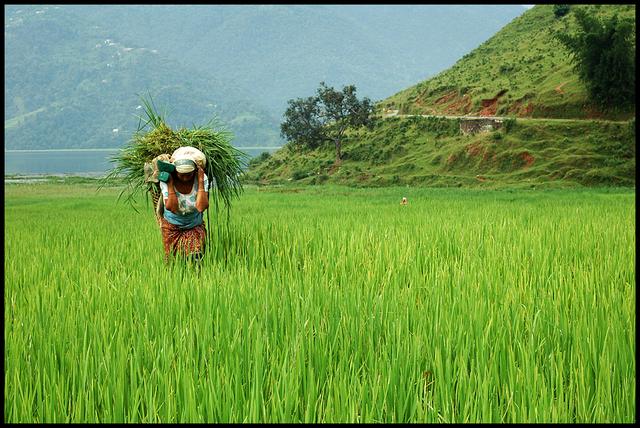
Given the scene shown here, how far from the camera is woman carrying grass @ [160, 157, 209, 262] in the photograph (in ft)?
16.1

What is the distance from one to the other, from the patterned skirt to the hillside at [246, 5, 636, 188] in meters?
19.9

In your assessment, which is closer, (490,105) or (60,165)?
(490,105)

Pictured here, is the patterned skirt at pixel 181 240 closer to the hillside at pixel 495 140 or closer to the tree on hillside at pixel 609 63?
the hillside at pixel 495 140

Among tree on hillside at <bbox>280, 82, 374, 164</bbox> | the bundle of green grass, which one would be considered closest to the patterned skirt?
the bundle of green grass

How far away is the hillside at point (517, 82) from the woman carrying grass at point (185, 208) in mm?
29422

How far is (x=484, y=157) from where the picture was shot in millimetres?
28516

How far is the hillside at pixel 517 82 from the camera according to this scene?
32.6 meters

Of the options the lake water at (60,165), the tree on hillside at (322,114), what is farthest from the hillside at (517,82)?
the lake water at (60,165)

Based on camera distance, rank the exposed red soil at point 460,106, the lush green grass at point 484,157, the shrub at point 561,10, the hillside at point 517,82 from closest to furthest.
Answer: the lush green grass at point 484,157, the hillside at point 517,82, the exposed red soil at point 460,106, the shrub at point 561,10

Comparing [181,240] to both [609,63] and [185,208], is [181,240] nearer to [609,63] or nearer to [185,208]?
[185,208]

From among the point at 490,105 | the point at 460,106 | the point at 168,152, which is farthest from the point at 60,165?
the point at 168,152

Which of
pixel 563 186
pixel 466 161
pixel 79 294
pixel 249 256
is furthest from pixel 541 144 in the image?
pixel 79 294

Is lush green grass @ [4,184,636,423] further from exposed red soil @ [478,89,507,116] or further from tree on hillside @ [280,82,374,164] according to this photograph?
exposed red soil @ [478,89,507,116]

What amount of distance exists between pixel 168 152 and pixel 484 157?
25050 mm
